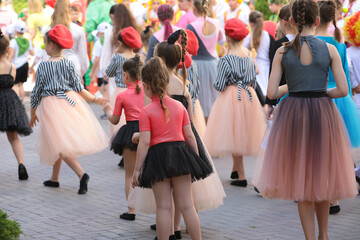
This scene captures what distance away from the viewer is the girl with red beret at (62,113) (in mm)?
8039

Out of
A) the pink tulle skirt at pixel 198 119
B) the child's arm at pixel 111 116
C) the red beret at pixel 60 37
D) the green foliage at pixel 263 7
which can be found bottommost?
the pink tulle skirt at pixel 198 119

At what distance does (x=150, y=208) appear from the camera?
5.98 meters

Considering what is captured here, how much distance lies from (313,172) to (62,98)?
12.7 feet

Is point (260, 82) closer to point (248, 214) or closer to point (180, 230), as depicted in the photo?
point (248, 214)

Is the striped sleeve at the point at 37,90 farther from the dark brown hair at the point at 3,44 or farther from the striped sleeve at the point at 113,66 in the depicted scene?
the striped sleeve at the point at 113,66

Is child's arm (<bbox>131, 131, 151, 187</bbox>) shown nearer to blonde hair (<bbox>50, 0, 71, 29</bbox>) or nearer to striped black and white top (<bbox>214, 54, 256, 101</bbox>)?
striped black and white top (<bbox>214, 54, 256, 101</bbox>)

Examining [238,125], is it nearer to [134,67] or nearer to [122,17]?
[134,67]

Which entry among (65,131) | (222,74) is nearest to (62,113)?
(65,131)

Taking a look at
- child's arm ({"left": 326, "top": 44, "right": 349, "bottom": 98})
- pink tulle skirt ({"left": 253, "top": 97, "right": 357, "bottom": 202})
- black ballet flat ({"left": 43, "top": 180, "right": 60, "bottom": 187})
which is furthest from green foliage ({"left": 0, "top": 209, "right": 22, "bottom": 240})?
black ballet flat ({"left": 43, "top": 180, "right": 60, "bottom": 187})

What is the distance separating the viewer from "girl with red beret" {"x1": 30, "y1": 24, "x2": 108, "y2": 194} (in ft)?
26.4

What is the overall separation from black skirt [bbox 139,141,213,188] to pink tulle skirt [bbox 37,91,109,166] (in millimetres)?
2950

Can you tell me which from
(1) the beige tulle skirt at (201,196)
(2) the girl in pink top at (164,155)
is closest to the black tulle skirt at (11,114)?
(1) the beige tulle skirt at (201,196)

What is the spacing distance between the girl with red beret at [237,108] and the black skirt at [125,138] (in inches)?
74.1

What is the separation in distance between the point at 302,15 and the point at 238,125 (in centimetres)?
319
